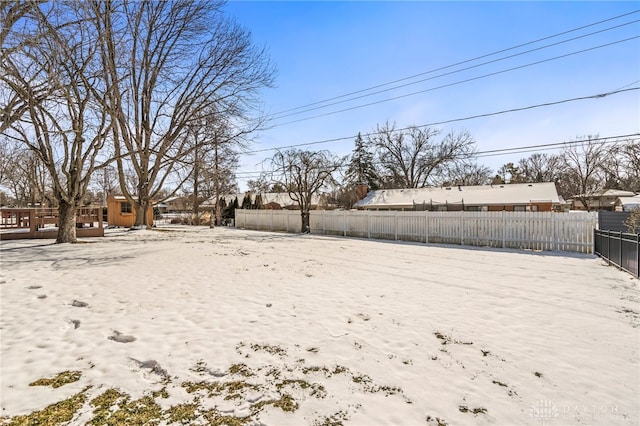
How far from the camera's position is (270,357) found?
342cm

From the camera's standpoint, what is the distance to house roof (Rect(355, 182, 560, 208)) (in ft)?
78.9

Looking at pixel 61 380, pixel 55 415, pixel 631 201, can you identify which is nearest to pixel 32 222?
pixel 61 380

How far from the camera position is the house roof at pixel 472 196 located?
24.0 m

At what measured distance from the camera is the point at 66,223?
12648 millimetres

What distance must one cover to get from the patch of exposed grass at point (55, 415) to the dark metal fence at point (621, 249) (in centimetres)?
952

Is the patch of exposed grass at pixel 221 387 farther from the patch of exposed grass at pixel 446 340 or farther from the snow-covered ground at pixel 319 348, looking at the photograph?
the patch of exposed grass at pixel 446 340

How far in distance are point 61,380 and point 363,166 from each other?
40.5m

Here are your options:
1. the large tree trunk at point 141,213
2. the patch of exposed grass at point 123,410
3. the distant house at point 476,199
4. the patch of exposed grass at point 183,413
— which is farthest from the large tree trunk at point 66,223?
the distant house at point 476,199

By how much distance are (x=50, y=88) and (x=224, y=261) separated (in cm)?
733

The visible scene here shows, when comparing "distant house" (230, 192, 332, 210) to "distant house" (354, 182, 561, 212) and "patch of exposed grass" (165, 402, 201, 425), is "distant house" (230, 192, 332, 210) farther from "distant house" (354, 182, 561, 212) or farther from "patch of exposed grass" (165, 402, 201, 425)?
"patch of exposed grass" (165, 402, 201, 425)

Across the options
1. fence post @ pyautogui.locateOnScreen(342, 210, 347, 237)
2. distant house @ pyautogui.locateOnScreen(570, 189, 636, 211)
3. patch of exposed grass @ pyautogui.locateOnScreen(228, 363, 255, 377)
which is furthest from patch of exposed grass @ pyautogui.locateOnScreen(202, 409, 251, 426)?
distant house @ pyautogui.locateOnScreen(570, 189, 636, 211)

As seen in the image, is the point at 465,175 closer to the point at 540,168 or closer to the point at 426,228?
the point at 540,168

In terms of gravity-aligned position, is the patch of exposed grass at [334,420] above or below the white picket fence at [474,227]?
below

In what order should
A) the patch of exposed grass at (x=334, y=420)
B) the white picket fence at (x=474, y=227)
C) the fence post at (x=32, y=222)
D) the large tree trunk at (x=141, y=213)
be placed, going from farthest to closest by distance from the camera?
the large tree trunk at (x=141, y=213), the fence post at (x=32, y=222), the white picket fence at (x=474, y=227), the patch of exposed grass at (x=334, y=420)
